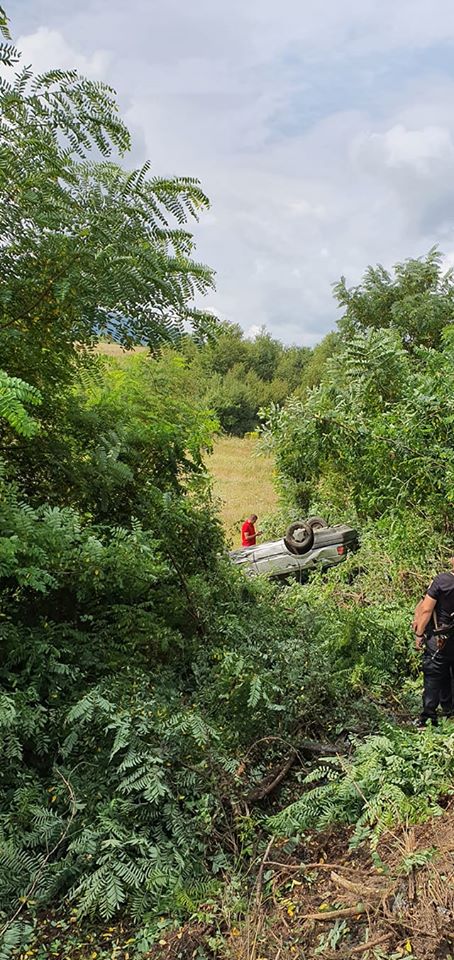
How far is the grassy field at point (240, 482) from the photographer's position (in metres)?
18.1

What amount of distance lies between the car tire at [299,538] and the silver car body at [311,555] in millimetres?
99

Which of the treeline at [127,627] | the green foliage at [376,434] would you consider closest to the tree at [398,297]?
the green foliage at [376,434]

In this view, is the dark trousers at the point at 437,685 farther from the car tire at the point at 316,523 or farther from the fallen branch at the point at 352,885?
the car tire at the point at 316,523

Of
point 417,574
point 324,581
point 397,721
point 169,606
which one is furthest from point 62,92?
point 324,581

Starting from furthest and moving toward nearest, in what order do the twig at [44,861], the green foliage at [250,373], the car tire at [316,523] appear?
the green foliage at [250,373]
the car tire at [316,523]
the twig at [44,861]

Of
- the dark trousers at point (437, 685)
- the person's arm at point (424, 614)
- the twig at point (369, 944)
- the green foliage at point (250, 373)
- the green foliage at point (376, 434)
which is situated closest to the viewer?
the twig at point (369, 944)

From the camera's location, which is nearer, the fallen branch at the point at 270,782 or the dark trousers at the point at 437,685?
the fallen branch at the point at 270,782

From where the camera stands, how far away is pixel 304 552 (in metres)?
9.46

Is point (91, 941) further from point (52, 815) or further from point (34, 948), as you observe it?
point (52, 815)

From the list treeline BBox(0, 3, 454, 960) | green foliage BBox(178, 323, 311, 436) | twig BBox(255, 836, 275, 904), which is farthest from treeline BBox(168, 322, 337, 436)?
twig BBox(255, 836, 275, 904)

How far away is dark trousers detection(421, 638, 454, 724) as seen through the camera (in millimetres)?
4648

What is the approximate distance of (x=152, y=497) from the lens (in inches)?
201

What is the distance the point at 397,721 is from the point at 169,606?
2083 millimetres

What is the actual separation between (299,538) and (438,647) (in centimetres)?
487
